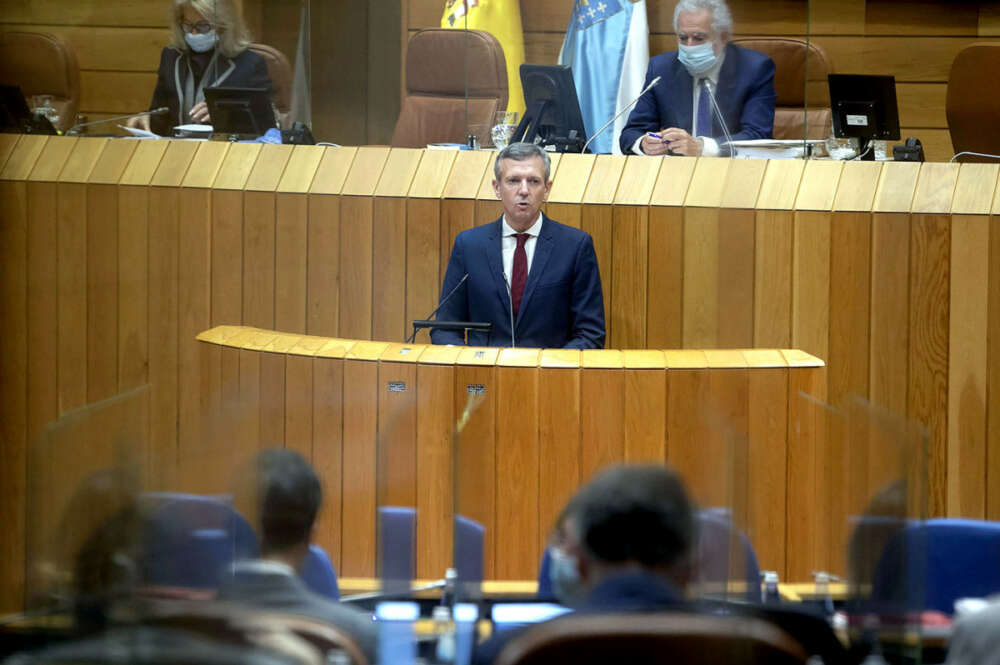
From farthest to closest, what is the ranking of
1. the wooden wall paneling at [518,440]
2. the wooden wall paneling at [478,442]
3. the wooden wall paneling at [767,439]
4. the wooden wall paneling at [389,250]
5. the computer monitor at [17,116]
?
the wooden wall paneling at [389,250], the computer monitor at [17,116], the wooden wall paneling at [767,439], the wooden wall paneling at [518,440], the wooden wall paneling at [478,442]

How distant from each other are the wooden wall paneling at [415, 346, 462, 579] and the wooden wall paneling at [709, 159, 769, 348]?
3.90 ft

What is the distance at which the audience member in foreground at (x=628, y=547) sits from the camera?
1693mm

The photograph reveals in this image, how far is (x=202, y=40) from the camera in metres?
4.26

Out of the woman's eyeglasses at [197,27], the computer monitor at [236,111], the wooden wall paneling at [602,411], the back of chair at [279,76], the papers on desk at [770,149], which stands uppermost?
the woman's eyeglasses at [197,27]

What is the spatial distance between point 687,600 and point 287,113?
3055 millimetres

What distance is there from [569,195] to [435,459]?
5.18 feet

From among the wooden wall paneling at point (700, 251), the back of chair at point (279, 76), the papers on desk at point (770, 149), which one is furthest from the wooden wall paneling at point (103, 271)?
the papers on desk at point (770, 149)

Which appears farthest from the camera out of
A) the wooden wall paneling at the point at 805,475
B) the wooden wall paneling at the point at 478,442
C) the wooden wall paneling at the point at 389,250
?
the wooden wall paneling at the point at 389,250

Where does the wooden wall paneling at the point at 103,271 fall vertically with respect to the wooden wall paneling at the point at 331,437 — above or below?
above

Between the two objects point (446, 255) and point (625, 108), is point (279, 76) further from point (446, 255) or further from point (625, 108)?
point (625, 108)

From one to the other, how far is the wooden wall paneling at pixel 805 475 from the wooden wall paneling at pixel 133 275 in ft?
6.08

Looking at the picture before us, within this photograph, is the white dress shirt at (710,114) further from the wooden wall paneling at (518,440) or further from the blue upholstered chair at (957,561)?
the blue upholstered chair at (957,561)

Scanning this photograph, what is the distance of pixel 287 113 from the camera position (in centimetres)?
439

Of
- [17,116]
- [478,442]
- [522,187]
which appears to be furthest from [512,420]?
[17,116]
